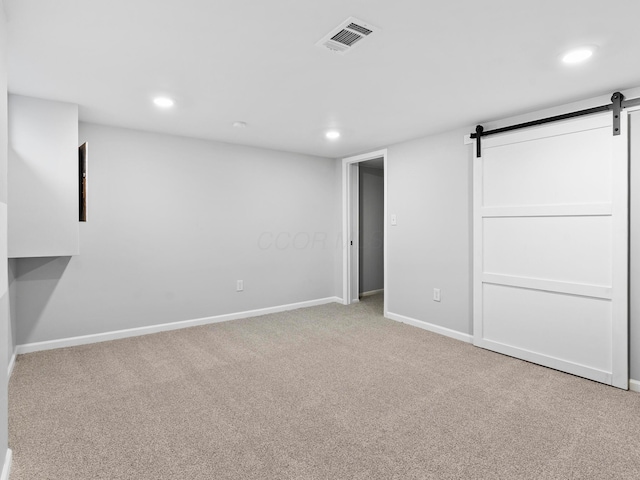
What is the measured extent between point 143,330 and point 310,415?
2.49m

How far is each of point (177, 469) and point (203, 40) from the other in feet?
7.33

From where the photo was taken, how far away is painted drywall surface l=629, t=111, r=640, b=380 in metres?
2.60

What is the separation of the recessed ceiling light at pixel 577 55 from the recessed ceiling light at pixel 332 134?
7.12 ft

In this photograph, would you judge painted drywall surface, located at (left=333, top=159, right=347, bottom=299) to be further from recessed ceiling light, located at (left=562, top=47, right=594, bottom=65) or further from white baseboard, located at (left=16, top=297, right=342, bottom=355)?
recessed ceiling light, located at (left=562, top=47, right=594, bottom=65)

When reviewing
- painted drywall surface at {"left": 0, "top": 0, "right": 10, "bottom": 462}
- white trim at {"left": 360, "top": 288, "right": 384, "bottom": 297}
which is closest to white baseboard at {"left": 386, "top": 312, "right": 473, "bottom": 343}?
white trim at {"left": 360, "top": 288, "right": 384, "bottom": 297}

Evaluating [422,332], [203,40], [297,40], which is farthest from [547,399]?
[203,40]

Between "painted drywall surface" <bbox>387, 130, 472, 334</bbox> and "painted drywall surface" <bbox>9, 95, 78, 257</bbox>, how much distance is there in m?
3.36

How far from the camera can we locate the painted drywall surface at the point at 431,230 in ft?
12.2

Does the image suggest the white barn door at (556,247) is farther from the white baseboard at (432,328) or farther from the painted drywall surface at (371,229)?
the painted drywall surface at (371,229)

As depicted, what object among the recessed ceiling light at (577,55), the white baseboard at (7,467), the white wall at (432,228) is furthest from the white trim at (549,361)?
the white baseboard at (7,467)

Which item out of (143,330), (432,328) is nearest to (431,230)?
(432,328)

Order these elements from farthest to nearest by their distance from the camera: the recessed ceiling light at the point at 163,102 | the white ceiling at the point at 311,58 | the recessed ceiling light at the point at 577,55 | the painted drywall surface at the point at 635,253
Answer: the recessed ceiling light at the point at 163,102, the painted drywall surface at the point at 635,253, the recessed ceiling light at the point at 577,55, the white ceiling at the point at 311,58

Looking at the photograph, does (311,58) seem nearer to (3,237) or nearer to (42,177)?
(3,237)

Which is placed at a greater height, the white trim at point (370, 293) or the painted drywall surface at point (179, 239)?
the painted drywall surface at point (179, 239)
